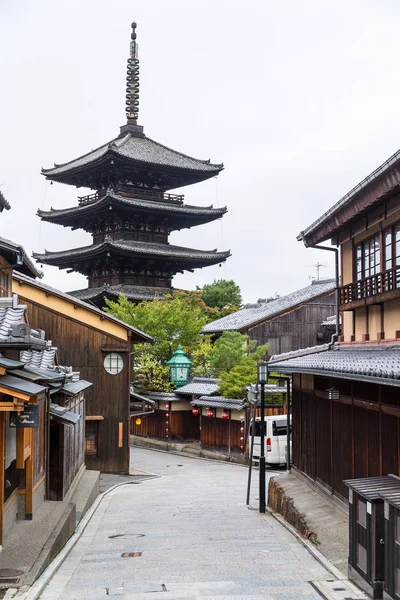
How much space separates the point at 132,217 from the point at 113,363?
20.9m

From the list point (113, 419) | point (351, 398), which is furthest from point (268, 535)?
point (113, 419)

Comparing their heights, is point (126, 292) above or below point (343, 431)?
above

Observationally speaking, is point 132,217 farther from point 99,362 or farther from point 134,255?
point 99,362

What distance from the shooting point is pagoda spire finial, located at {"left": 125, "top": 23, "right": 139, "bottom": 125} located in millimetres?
57031

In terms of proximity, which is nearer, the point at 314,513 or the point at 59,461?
the point at 314,513

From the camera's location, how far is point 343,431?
50.2 ft

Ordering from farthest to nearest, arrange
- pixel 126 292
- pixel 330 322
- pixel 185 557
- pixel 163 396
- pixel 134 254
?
pixel 126 292 → pixel 134 254 → pixel 330 322 → pixel 163 396 → pixel 185 557

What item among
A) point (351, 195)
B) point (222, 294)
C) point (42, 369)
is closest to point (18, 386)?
point (42, 369)

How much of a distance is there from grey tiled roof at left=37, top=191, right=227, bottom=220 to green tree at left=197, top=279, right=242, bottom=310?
28620mm

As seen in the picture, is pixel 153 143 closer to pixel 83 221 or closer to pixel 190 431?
pixel 83 221

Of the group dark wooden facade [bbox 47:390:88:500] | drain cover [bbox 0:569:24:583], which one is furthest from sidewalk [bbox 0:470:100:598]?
dark wooden facade [bbox 47:390:88:500]

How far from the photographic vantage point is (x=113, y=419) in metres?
32.7

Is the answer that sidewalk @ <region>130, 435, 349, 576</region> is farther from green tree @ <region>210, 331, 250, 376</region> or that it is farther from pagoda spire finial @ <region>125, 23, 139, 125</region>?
pagoda spire finial @ <region>125, 23, 139, 125</region>

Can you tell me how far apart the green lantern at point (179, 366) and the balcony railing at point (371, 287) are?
2335 centimetres
